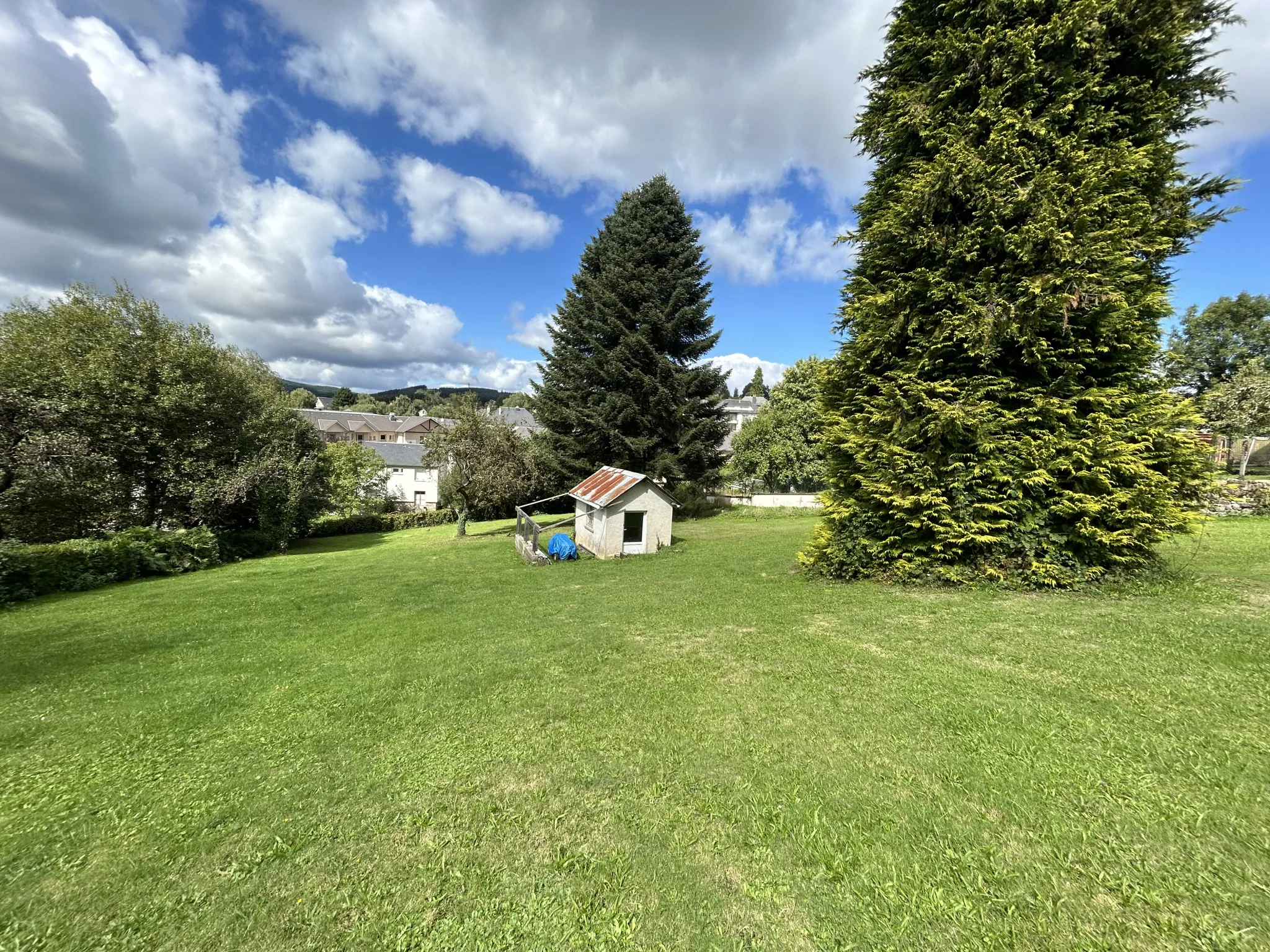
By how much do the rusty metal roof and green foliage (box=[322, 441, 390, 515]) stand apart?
60.0ft

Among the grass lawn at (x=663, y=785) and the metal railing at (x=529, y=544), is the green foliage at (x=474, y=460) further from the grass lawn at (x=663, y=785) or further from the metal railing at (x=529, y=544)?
the grass lawn at (x=663, y=785)

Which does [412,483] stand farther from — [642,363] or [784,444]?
[784,444]

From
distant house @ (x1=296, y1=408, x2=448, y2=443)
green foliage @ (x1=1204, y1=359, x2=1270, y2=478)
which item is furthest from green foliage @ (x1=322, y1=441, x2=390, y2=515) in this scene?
green foliage @ (x1=1204, y1=359, x2=1270, y2=478)

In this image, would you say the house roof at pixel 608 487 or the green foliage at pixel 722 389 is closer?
the house roof at pixel 608 487

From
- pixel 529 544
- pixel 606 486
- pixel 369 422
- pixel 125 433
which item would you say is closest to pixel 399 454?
pixel 369 422

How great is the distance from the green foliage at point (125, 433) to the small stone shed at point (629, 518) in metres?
15.3

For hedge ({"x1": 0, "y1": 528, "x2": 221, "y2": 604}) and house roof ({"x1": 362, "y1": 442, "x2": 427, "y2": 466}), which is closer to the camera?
hedge ({"x1": 0, "y1": 528, "x2": 221, "y2": 604})

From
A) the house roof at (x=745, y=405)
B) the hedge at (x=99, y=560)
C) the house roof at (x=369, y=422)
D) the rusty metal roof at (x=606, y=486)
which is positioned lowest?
the hedge at (x=99, y=560)

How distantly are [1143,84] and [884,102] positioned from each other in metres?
4.33

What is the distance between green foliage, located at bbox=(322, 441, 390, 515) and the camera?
3161 centimetres

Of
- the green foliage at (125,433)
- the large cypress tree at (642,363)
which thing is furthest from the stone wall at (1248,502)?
the green foliage at (125,433)

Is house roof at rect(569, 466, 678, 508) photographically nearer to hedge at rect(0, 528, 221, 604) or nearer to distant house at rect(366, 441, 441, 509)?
hedge at rect(0, 528, 221, 604)

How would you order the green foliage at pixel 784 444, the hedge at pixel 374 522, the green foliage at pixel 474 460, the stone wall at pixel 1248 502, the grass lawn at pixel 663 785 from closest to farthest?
the grass lawn at pixel 663 785, the stone wall at pixel 1248 502, the green foliage at pixel 474 460, the hedge at pixel 374 522, the green foliage at pixel 784 444

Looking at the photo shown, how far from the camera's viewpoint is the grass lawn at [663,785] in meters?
2.80
